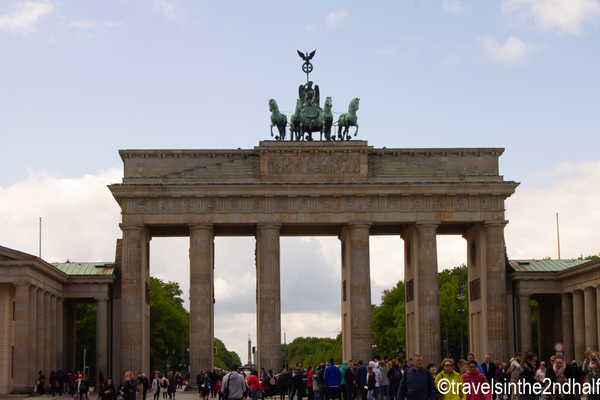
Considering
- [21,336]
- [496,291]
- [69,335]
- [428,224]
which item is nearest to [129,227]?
[21,336]

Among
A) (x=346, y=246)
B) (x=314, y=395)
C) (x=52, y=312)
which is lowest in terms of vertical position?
(x=314, y=395)

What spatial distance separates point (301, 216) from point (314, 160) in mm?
3960

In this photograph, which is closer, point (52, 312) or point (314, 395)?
point (314, 395)

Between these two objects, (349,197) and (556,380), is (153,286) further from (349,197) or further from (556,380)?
(556,380)

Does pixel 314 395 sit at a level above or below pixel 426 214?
below

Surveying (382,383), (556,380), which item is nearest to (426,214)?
(382,383)

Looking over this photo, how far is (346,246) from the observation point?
64250mm

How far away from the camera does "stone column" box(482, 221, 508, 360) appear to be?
199ft

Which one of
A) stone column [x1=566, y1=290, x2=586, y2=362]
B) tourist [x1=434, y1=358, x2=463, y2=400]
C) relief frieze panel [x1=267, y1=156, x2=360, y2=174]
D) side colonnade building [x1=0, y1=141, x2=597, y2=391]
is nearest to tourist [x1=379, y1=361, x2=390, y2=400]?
tourist [x1=434, y1=358, x2=463, y2=400]

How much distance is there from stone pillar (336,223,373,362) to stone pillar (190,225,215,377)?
9230mm

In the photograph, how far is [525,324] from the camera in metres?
63.1

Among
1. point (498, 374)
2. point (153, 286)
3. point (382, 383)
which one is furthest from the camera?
point (153, 286)

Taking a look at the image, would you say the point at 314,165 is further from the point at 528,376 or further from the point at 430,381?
the point at 430,381

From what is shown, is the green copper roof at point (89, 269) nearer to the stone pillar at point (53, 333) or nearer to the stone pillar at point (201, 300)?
the stone pillar at point (53, 333)
